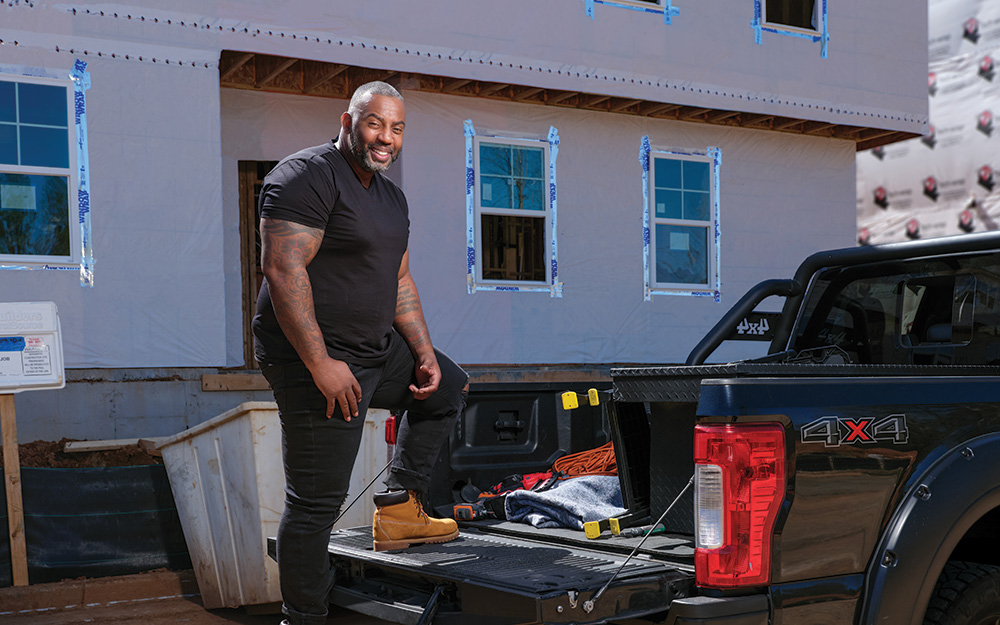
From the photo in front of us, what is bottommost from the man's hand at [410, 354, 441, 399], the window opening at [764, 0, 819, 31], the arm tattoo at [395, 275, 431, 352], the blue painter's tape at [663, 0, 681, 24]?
the man's hand at [410, 354, 441, 399]

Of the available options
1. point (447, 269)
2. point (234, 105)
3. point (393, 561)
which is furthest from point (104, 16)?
point (393, 561)

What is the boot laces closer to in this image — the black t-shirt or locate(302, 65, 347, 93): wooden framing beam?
the black t-shirt

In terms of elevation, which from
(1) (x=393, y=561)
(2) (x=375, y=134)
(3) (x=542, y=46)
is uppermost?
(3) (x=542, y=46)

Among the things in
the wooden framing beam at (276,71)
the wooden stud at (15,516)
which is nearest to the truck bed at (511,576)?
the wooden stud at (15,516)

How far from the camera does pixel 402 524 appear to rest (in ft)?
11.7

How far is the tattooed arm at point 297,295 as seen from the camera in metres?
3.02

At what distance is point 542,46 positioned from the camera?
10.5 meters

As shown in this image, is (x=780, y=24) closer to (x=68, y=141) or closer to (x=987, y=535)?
(x=68, y=141)

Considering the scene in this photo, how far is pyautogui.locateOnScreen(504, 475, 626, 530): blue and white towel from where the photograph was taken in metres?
3.62

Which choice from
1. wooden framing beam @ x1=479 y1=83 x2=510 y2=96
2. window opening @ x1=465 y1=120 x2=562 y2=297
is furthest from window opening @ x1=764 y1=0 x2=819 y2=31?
wooden framing beam @ x1=479 y1=83 x2=510 y2=96

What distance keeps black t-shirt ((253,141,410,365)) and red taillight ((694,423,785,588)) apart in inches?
50.3

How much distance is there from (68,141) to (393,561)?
6.69 metres

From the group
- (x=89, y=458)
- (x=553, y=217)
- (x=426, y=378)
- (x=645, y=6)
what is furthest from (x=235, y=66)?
(x=426, y=378)

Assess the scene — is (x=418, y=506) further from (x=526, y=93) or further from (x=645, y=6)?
(x=645, y=6)
